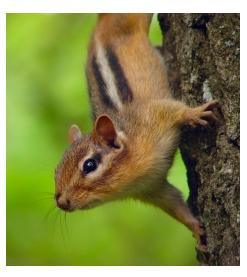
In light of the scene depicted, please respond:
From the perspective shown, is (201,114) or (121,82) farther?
(121,82)

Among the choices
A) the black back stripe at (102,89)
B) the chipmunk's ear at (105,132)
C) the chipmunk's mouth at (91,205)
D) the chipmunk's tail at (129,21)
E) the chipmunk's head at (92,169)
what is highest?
the chipmunk's tail at (129,21)

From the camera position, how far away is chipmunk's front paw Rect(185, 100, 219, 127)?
10.3ft

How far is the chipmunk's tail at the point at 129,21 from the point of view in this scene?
3932 mm

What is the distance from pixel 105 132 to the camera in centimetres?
333

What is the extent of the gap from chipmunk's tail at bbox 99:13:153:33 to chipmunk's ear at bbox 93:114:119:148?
0.89m

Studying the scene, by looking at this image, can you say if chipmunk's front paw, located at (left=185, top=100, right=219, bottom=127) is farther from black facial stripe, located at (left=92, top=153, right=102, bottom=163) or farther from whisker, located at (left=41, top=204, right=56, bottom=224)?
whisker, located at (left=41, top=204, right=56, bottom=224)

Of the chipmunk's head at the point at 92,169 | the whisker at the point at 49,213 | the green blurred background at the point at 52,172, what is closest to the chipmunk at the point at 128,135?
the chipmunk's head at the point at 92,169

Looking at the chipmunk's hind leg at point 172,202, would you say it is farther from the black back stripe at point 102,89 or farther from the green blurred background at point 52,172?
the black back stripe at point 102,89

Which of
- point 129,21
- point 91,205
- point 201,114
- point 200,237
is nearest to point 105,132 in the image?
point 91,205

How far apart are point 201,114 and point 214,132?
0.11m

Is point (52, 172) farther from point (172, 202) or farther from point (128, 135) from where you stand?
point (172, 202)

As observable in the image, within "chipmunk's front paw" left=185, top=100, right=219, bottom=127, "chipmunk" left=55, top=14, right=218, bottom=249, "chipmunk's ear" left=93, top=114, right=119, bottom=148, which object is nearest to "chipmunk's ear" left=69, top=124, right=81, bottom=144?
"chipmunk" left=55, top=14, right=218, bottom=249

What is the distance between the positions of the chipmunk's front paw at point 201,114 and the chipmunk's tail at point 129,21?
862mm

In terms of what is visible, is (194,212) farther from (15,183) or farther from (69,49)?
(69,49)
